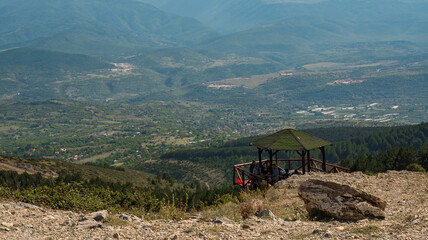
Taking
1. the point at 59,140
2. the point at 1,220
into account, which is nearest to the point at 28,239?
the point at 1,220

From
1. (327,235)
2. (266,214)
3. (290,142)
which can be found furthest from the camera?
(290,142)

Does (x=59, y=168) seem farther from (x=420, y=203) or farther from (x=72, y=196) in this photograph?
(x=420, y=203)

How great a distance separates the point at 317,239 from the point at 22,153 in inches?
6316

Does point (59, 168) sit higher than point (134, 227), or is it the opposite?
point (134, 227)

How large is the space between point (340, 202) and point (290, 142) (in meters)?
7.74

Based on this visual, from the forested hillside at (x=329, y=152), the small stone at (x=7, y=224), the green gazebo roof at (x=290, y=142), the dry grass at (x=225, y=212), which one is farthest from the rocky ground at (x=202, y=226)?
the forested hillside at (x=329, y=152)

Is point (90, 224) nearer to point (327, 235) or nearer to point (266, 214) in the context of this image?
point (266, 214)

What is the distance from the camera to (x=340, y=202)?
38.1 feet

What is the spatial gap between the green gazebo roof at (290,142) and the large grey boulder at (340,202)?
6222 mm

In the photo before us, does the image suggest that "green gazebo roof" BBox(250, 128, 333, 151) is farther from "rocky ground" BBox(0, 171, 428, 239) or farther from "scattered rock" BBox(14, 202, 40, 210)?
"scattered rock" BBox(14, 202, 40, 210)

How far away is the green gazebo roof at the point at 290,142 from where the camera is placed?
18859 millimetres

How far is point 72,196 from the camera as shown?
1432 centimetres

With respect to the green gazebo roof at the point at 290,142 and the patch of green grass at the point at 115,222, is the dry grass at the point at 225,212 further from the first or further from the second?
the green gazebo roof at the point at 290,142

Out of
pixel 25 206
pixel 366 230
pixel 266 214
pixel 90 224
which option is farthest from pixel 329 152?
pixel 90 224
